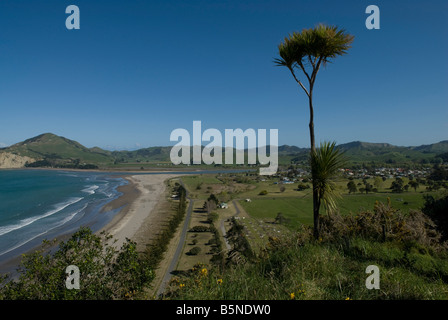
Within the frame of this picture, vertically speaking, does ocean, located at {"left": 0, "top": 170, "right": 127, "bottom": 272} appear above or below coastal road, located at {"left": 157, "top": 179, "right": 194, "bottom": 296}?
above

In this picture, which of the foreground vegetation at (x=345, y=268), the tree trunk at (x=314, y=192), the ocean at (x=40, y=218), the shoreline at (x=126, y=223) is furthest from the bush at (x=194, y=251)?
the tree trunk at (x=314, y=192)

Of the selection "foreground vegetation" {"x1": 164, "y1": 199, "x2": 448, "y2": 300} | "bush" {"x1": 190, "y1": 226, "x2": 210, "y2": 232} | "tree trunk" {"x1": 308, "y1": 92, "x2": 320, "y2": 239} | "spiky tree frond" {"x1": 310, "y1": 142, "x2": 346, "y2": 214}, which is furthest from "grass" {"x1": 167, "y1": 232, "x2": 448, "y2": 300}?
"bush" {"x1": 190, "y1": 226, "x2": 210, "y2": 232}

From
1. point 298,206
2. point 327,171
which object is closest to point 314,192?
point 327,171

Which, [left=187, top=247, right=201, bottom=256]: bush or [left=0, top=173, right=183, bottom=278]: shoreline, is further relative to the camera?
[left=187, top=247, right=201, bottom=256]: bush

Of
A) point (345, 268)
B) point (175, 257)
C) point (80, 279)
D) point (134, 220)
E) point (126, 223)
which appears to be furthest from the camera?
point (134, 220)

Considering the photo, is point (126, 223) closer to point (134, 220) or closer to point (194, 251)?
point (134, 220)

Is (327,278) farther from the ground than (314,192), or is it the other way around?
(314,192)

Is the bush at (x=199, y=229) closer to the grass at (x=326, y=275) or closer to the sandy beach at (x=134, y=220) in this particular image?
the sandy beach at (x=134, y=220)

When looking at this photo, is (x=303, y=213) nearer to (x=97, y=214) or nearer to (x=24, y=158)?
(x=97, y=214)

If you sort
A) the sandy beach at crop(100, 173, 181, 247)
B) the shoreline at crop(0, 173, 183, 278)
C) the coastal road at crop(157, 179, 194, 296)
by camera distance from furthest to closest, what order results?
the sandy beach at crop(100, 173, 181, 247) → the shoreline at crop(0, 173, 183, 278) → the coastal road at crop(157, 179, 194, 296)

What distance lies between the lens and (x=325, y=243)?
6281 mm

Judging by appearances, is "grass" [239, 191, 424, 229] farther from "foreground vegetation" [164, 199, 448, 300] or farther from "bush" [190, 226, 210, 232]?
"foreground vegetation" [164, 199, 448, 300]

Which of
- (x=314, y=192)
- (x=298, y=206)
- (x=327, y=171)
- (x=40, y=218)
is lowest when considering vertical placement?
(x=298, y=206)
